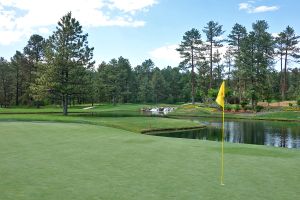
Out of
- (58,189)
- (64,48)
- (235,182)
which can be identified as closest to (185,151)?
(235,182)

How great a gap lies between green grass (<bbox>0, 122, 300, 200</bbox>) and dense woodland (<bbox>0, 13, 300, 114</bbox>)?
30.4 metres

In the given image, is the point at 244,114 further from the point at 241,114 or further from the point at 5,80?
the point at 5,80

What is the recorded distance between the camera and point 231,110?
64312 mm

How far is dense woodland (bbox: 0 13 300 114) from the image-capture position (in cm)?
4784

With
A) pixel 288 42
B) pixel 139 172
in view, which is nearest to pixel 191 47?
pixel 288 42

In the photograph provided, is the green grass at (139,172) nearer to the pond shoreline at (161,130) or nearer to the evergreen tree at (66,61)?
the pond shoreline at (161,130)

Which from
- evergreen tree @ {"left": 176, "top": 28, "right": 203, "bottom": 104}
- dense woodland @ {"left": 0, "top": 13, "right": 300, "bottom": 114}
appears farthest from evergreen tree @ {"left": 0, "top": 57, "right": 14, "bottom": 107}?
evergreen tree @ {"left": 176, "top": 28, "right": 203, "bottom": 104}

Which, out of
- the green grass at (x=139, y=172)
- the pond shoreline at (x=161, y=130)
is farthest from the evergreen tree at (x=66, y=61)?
the green grass at (x=139, y=172)

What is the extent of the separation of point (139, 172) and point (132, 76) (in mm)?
116479

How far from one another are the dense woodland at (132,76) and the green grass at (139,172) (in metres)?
30.4

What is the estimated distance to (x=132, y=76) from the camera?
12756 centimetres

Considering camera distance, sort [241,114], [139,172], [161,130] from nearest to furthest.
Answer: [139,172], [161,130], [241,114]

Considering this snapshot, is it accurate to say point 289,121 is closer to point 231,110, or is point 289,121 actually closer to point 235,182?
point 231,110

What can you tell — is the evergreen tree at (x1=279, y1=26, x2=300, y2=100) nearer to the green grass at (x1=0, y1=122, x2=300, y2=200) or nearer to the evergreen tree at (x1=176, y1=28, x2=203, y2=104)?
the evergreen tree at (x1=176, y1=28, x2=203, y2=104)
